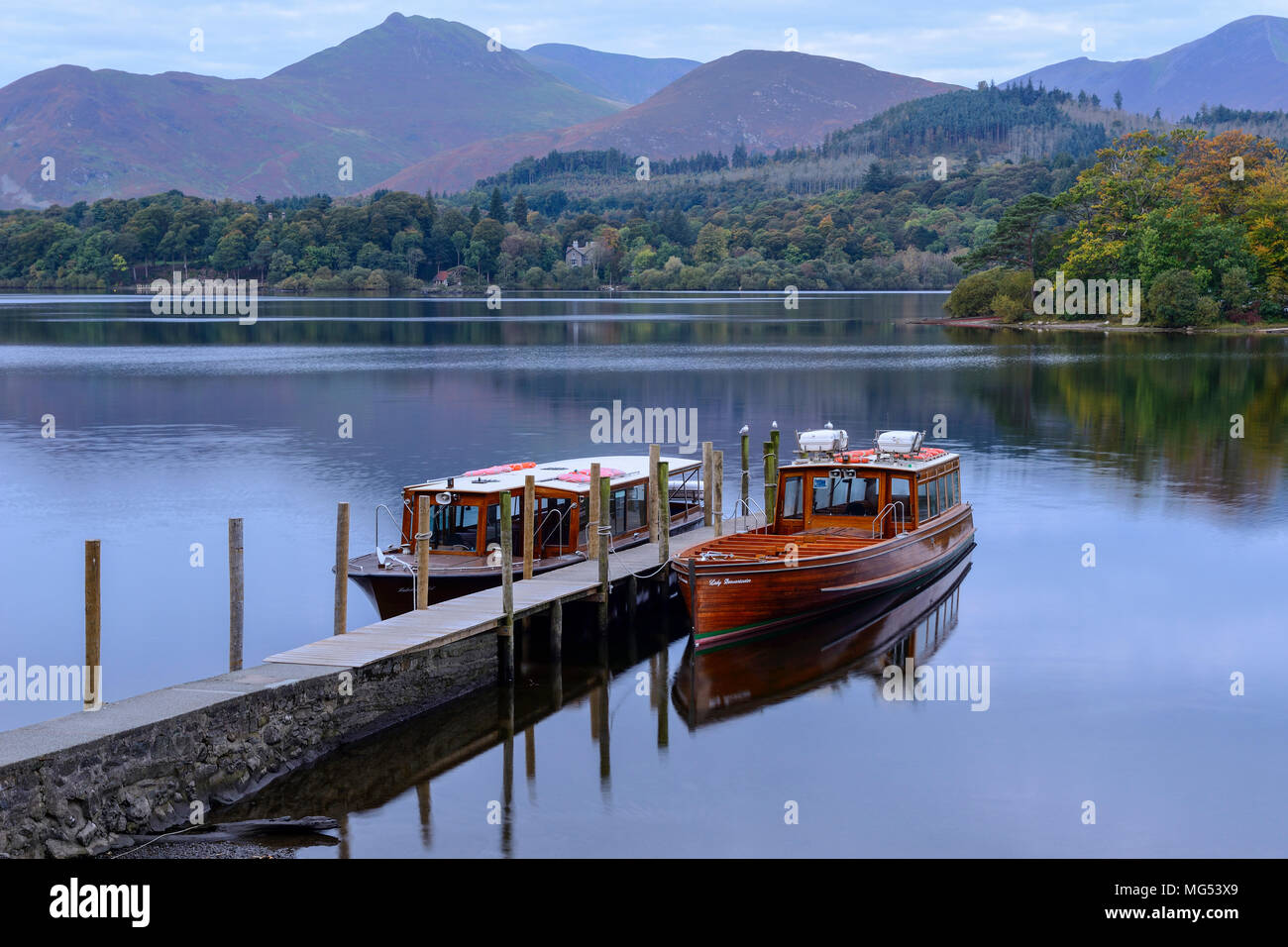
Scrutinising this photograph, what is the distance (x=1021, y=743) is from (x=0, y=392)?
69296 mm

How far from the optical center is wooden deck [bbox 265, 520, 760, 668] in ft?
74.1

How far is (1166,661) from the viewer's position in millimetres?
28469

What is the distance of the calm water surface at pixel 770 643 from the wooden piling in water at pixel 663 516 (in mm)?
1556

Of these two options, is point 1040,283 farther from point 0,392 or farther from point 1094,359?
point 0,392

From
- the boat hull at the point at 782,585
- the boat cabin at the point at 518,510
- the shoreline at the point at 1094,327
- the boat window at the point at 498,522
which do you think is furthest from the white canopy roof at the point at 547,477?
the shoreline at the point at 1094,327

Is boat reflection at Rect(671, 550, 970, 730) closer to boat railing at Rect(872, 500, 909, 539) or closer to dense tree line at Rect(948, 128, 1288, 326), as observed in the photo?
boat railing at Rect(872, 500, 909, 539)

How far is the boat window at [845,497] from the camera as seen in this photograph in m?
33.6

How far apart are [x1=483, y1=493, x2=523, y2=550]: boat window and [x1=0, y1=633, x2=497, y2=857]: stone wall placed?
602cm

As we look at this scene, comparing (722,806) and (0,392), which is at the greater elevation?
(0,392)

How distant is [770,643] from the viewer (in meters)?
29.1

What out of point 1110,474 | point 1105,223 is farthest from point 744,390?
point 1105,223

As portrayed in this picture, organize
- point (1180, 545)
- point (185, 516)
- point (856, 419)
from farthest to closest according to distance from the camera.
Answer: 1. point (856, 419)
2. point (185, 516)
3. point (1180, 545)

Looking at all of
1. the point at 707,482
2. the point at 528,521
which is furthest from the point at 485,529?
the point at 707,482

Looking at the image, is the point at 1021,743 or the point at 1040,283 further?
the point at 1040,283
